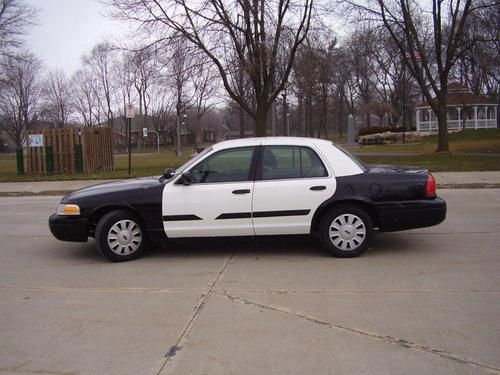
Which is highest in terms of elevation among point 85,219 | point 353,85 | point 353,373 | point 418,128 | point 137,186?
point 353,85

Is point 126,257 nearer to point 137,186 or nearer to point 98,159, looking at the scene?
point 137,186

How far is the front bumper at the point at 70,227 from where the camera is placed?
21.4 feet

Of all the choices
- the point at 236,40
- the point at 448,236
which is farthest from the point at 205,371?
the point at 236,40

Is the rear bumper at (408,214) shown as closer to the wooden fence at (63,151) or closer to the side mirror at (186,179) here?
the side mirror at (186,179)

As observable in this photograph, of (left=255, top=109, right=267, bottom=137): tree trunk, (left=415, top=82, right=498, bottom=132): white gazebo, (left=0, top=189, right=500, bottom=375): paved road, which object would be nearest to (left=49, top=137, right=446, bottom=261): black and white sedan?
(left=0, top=189, right=500, bottom=375): paved road

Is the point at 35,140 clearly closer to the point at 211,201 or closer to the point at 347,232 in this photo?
the point at 211,201

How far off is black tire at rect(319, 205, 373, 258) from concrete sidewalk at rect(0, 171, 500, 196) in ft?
27.6

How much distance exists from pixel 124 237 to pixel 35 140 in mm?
17171

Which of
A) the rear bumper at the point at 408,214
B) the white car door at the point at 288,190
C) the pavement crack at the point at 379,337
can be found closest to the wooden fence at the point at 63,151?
the white car door at the point at 288,190

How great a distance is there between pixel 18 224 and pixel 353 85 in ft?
233

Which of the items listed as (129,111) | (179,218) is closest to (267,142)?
(179,218)

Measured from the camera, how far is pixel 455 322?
419cm

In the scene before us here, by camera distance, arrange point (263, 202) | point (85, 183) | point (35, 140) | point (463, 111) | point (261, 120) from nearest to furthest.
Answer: point (263, 202), point (85, 183), point (35, 140), point (261, 120), point (463, 111)

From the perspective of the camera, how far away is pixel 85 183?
1731cm
